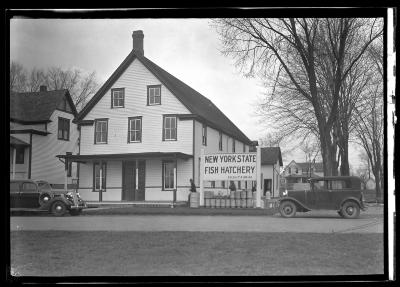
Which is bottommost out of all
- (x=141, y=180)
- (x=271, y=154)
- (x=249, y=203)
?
(x=249, y=203)

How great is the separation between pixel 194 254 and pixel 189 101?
8.47m

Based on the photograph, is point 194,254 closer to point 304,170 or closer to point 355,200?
point 355,200

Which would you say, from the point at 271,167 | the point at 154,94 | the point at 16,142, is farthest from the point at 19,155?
the point at 271,167

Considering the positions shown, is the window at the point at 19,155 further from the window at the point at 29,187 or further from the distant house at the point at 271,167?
the distant house at the point at 271,167

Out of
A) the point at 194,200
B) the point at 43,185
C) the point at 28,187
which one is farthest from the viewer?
the point at 194,200

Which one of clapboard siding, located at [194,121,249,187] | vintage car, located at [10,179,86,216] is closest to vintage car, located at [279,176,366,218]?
clapboard siding, located at [194,121,249,187]

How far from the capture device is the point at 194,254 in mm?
9039

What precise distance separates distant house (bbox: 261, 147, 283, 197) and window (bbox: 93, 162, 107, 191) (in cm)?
571

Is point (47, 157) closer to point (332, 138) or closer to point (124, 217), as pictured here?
point (124, 217)

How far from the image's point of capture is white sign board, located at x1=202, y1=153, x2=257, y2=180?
17.2 meters

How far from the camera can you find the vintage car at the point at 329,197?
14502mm

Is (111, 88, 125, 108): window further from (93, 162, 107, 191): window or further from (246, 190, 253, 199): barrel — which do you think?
(246, 190, 253, 199): barrel

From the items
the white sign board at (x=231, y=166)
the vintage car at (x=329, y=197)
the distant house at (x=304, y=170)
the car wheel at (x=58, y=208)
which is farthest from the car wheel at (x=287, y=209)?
the car wheel at (x=58, y=208)
